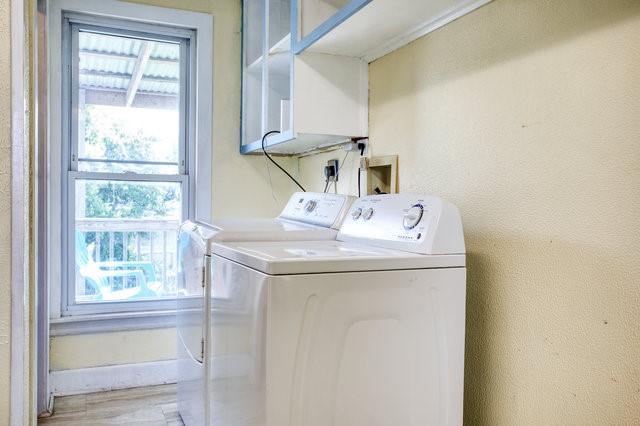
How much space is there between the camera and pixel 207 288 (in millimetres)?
1592

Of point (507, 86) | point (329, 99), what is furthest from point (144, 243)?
point (507, 86)

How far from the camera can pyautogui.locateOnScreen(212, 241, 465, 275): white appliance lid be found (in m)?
1.11

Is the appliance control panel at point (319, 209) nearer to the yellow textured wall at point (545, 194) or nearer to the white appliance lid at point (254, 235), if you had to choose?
the white appliance lid at point (254, 235)

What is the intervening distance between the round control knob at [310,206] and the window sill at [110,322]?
117 centimetres

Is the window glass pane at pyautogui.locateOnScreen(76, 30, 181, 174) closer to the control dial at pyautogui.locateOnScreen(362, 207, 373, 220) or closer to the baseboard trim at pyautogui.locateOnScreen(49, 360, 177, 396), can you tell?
the baseboard trim at pyautogui.locateOnScreen(49, 360, 177, 396)

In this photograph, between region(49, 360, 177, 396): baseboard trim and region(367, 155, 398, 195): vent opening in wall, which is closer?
region(367, 155, 398, 195): vent opening in wall

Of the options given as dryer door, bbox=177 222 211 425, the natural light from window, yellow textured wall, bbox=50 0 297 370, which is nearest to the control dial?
dryer door, bbox=177 222 211 425

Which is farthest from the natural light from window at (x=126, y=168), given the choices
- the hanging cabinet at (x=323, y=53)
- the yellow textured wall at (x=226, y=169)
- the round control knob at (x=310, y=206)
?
the round control knob at (x=310, y=206)

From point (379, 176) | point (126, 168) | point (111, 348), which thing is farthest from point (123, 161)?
point (379, 176)

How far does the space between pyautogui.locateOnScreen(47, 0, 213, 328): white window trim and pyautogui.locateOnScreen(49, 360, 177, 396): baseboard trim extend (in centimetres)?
25

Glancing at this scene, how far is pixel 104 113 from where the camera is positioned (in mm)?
2738

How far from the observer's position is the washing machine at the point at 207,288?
4.63 feet

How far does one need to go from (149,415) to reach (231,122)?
5.14 feet

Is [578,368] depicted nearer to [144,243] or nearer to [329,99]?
[329,99]
